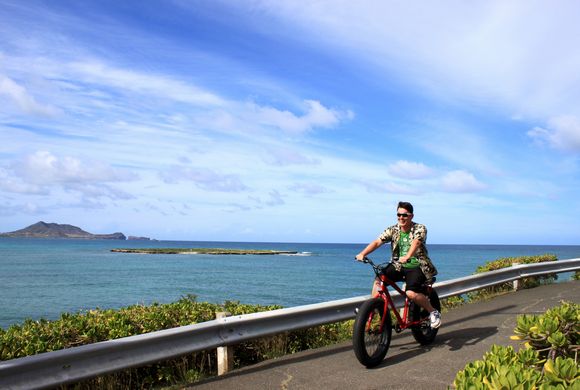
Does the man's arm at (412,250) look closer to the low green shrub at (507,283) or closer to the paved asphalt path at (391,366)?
the paved asphalt path at (391,366)

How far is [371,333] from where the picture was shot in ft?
21.6

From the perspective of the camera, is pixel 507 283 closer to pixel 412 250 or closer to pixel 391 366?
pixel 412 250

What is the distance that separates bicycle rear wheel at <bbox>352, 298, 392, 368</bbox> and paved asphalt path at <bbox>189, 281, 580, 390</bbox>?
0.50ft

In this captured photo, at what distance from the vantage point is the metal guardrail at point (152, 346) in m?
4.52

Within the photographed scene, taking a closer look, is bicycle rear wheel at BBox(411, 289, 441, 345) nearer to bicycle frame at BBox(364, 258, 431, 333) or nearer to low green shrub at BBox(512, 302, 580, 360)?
bicycle frame at BBox(364, 258, 431, 333)

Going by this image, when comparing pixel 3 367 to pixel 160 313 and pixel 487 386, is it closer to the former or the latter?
pixel 160 313

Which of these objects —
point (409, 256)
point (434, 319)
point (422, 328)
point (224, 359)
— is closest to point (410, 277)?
point (409, 256)

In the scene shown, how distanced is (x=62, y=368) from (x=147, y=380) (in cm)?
148

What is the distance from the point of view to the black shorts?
7.31 m

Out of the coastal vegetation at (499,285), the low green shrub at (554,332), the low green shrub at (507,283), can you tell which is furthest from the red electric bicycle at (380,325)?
the low green shrub at (507,283)

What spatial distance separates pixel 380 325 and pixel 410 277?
3.16 feet

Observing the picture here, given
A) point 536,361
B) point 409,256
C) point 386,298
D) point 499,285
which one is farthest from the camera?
point 499,285

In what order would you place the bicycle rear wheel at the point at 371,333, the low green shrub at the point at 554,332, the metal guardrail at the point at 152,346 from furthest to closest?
the bicycle rear wheel at the point at 371,333, the metal guardrail at the point at 152,346, the low green shrub at the point at 554,332

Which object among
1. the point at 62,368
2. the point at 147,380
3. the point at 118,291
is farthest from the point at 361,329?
the point at 118,291
